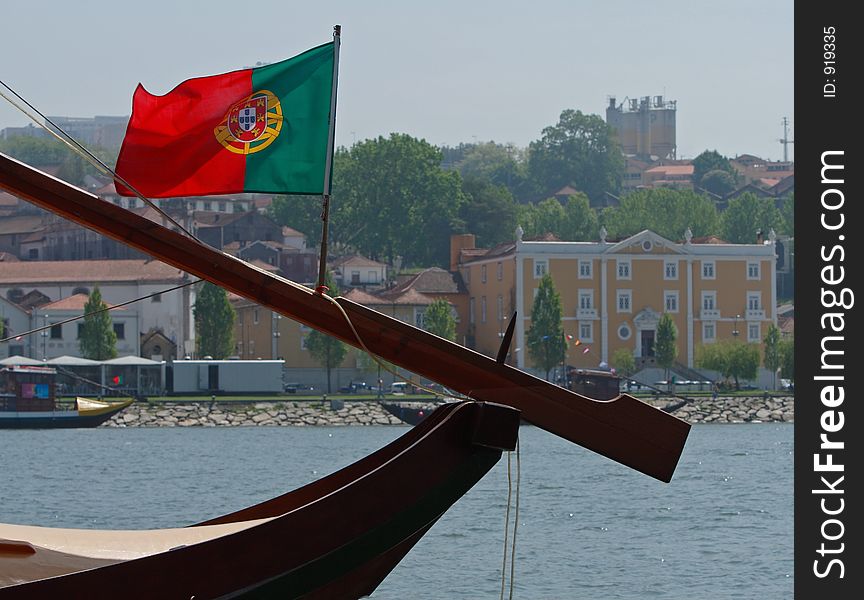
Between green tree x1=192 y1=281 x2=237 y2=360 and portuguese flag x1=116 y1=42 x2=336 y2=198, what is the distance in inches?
2267

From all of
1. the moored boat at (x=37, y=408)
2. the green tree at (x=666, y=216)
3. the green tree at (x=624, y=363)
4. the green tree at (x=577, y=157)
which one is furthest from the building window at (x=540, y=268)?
the green tree at (x=577, y=157)

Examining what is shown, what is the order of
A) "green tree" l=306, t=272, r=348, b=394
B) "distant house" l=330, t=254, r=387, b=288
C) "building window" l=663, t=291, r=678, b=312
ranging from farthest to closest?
"distant house" l=330, t=254, r=387, b=288, "building window" l=663, t=291, r=678, b=312, "green tree" l=306, t=272, r=348, b=394

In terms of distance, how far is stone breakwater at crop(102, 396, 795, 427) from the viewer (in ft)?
190

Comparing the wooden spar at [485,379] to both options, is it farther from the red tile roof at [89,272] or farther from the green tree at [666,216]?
the green tree at [666,216]

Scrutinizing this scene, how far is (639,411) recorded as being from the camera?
21.7 feet

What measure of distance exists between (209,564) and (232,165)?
1.68 meters

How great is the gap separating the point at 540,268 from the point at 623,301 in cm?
391

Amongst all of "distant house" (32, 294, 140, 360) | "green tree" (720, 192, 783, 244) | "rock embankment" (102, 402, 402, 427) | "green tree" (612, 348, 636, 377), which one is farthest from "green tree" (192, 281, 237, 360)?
"green tree" (720, 192, 783, 244)

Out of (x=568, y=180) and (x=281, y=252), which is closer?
(x=281, y=252)

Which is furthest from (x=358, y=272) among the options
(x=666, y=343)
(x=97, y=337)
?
(x=97, y=337)

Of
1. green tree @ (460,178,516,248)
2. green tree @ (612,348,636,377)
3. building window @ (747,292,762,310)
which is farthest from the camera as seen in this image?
green tree @ (460,178,516,248)

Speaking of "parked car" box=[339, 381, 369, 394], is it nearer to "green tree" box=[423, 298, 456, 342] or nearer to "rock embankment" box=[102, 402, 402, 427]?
"green tree" box=[423, 298, 456, 342]
